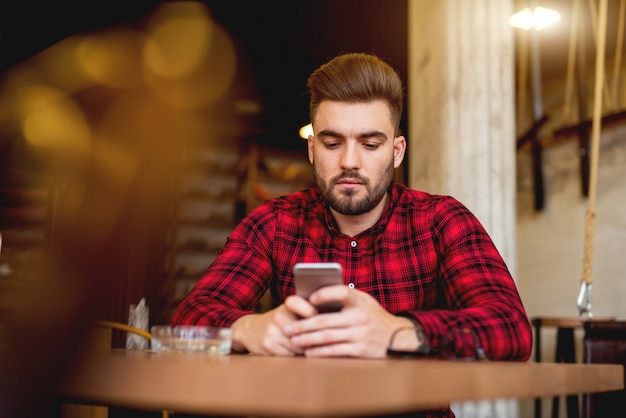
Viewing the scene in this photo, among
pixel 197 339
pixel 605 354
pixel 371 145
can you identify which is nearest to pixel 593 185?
pixel 605 354

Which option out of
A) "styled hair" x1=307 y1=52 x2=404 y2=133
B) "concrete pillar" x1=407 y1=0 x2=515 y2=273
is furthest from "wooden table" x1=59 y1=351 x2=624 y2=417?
"concrete pillar" x1=407 y1=0 x2=515 y2=273

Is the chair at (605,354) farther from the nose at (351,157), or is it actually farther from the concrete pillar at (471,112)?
the nose at (351,157)

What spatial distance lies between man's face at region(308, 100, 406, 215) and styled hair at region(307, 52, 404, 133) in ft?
0.08

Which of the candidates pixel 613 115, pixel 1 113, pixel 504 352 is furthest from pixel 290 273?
pixel 613 115

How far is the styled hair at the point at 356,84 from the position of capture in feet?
6.19

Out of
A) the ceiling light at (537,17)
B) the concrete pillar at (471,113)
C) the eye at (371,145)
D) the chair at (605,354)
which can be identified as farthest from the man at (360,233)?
the ceiling light at (537,17)

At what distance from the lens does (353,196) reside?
186 cm

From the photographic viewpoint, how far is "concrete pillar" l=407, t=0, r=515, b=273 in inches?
109

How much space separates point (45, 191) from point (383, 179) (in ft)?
3.87

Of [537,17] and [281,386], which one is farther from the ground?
[537,17]

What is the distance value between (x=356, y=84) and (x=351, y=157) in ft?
0.76

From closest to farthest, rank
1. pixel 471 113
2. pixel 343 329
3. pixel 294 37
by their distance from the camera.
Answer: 1. pixel 343 329
2. pixel 471 113
3. pixel 294 37

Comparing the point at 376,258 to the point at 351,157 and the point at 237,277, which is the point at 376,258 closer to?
the point at 351,157

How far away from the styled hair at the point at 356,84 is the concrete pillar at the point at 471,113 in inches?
34.7
